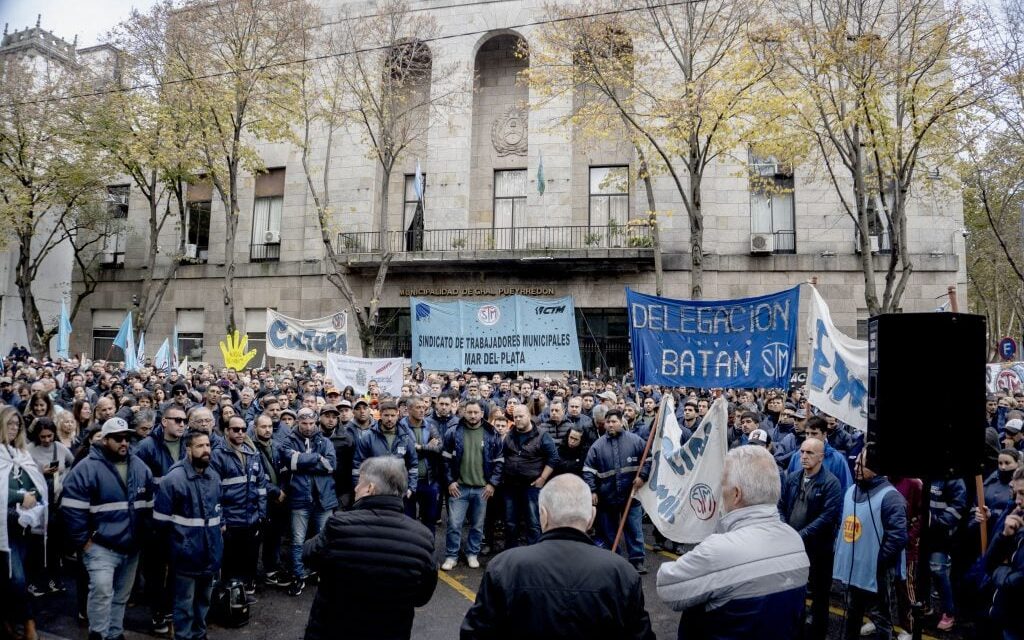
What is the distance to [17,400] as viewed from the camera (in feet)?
36.4

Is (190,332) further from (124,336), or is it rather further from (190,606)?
(190,606)

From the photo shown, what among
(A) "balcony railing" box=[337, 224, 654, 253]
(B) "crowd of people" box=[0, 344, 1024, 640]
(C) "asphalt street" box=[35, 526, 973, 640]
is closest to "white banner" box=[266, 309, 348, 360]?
(B) "crowd of people" box=[0, 344, 1024, 640]

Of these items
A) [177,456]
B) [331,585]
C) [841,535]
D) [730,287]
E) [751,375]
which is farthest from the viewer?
[730,287]

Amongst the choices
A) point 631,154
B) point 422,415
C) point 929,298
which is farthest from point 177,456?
point 929,298

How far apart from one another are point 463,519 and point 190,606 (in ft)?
Answer: 11.3

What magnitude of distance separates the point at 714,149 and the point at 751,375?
14.6m

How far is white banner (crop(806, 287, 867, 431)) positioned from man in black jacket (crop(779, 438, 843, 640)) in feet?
3.78

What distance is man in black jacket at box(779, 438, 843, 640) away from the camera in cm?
541

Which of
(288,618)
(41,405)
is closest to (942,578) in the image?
(288,618)

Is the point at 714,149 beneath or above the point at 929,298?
above

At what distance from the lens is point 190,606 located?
5266 millimetres

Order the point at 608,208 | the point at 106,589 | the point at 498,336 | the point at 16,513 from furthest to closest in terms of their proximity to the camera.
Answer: the point at 608,208 < the point at 498,336 < the point at 106,589 < the point at 16,513

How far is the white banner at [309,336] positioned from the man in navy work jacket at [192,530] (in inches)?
400

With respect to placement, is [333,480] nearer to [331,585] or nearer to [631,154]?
[331,585]
